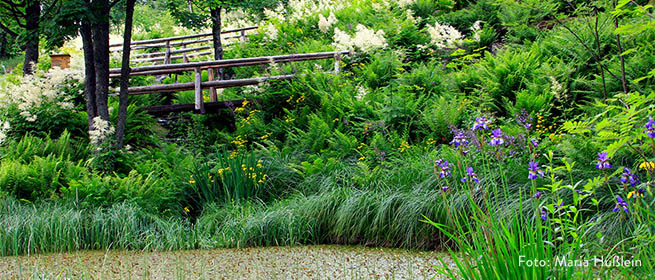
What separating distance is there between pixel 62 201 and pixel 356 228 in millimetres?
3378

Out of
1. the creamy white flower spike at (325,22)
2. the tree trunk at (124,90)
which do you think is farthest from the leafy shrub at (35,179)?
the creamy white flower spike at (325,22)

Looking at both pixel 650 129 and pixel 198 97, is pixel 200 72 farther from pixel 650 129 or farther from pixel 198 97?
pixel 650 129

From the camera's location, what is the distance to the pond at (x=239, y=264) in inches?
150

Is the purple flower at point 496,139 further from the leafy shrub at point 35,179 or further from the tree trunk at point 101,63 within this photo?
the tree trunk at point 101,63

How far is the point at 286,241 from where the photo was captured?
512 cm

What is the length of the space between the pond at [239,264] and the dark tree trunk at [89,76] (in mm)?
3158

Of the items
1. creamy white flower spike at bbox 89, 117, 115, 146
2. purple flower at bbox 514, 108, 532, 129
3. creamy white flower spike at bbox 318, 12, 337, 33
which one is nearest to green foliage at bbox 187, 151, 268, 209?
creamy white flower spike at bbox 89, 117, 115, 146

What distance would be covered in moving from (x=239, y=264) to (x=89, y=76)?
187 inches

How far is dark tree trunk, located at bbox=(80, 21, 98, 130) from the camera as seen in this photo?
7.33 metres

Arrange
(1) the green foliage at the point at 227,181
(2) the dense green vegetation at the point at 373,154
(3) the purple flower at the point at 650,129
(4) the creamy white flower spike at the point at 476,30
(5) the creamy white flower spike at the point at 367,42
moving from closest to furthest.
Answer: (3) the purple flower at the point at 650,129 < (2) the dense green vegetation at the point at 373,154 < (1) the green foliage at the point at 227,181 < (5) the creamy white flower spike at the point at 367,42 < (4) the creamy white flower spike at the point at 476,30

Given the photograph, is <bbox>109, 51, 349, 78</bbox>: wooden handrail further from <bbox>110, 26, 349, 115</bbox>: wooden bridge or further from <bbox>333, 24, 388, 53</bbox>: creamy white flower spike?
<bbox>333, 24, 388, 53</bbox>: creamy white flower spike

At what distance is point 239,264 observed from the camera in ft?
13.8

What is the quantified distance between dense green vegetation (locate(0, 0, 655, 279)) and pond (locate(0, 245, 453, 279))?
1.04ft

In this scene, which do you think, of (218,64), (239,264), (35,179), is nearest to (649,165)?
(239,264)
